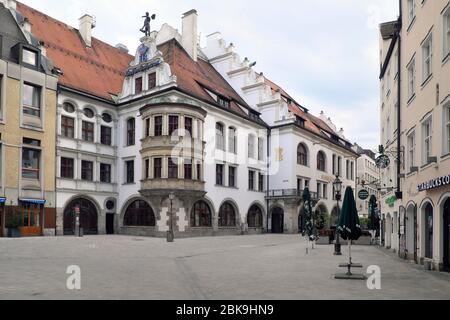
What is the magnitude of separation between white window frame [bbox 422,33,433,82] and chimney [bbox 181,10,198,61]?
111 ft

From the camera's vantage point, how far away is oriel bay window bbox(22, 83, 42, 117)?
34.6 m

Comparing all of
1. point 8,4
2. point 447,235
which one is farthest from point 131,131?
point 447,235

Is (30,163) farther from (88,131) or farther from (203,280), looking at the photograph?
(203,280)

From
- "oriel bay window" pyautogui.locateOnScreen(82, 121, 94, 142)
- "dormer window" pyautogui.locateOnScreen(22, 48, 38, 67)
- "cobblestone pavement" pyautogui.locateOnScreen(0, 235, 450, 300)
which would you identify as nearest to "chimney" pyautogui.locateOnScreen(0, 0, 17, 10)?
"dormer window" pyautogui.locateOnScreen(22, 48, 38, 67)

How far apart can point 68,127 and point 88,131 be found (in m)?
2.12

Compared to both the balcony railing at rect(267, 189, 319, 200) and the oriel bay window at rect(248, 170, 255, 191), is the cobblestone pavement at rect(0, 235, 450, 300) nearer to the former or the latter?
the oriel bay window at rect(248, 170, 255, 191)

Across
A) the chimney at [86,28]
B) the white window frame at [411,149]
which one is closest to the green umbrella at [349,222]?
the white window frame at [411,149]

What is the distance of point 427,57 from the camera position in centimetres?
1747

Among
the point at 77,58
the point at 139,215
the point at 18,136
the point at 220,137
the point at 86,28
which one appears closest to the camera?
the point at 18,136

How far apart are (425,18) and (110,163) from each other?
3087cm

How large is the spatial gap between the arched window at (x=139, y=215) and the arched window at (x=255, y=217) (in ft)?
38.4
